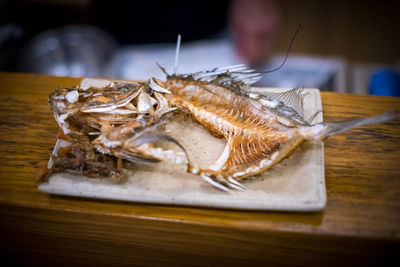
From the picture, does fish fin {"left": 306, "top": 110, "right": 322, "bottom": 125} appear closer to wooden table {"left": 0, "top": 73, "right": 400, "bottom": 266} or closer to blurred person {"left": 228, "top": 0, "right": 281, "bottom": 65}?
wooden table {"left": 0, "top": 73, "right": 400, "bottom": 266}

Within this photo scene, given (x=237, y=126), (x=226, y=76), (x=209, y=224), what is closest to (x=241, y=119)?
(x=237, y=126)

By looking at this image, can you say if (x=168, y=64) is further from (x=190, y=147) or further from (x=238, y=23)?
(x=190, y=147)

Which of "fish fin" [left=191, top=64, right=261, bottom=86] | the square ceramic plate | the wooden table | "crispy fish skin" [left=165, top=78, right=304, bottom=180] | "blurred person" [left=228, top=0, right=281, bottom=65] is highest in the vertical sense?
"blurred person" [left=228, top=0, right=281, bottom=65]

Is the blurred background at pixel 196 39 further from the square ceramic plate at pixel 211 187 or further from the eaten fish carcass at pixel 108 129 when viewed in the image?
the square ceramic plate at pixel 211 187

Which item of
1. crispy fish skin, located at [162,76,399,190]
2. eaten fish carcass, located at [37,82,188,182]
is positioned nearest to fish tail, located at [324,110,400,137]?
crispy fish skin, located at [162,76,399,190]

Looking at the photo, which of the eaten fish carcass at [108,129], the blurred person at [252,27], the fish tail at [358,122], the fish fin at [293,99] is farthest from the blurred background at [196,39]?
the fish tail at [358,122]

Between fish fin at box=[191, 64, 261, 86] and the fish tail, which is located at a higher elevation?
fish fin at box=[191, 64, 261, 86]
